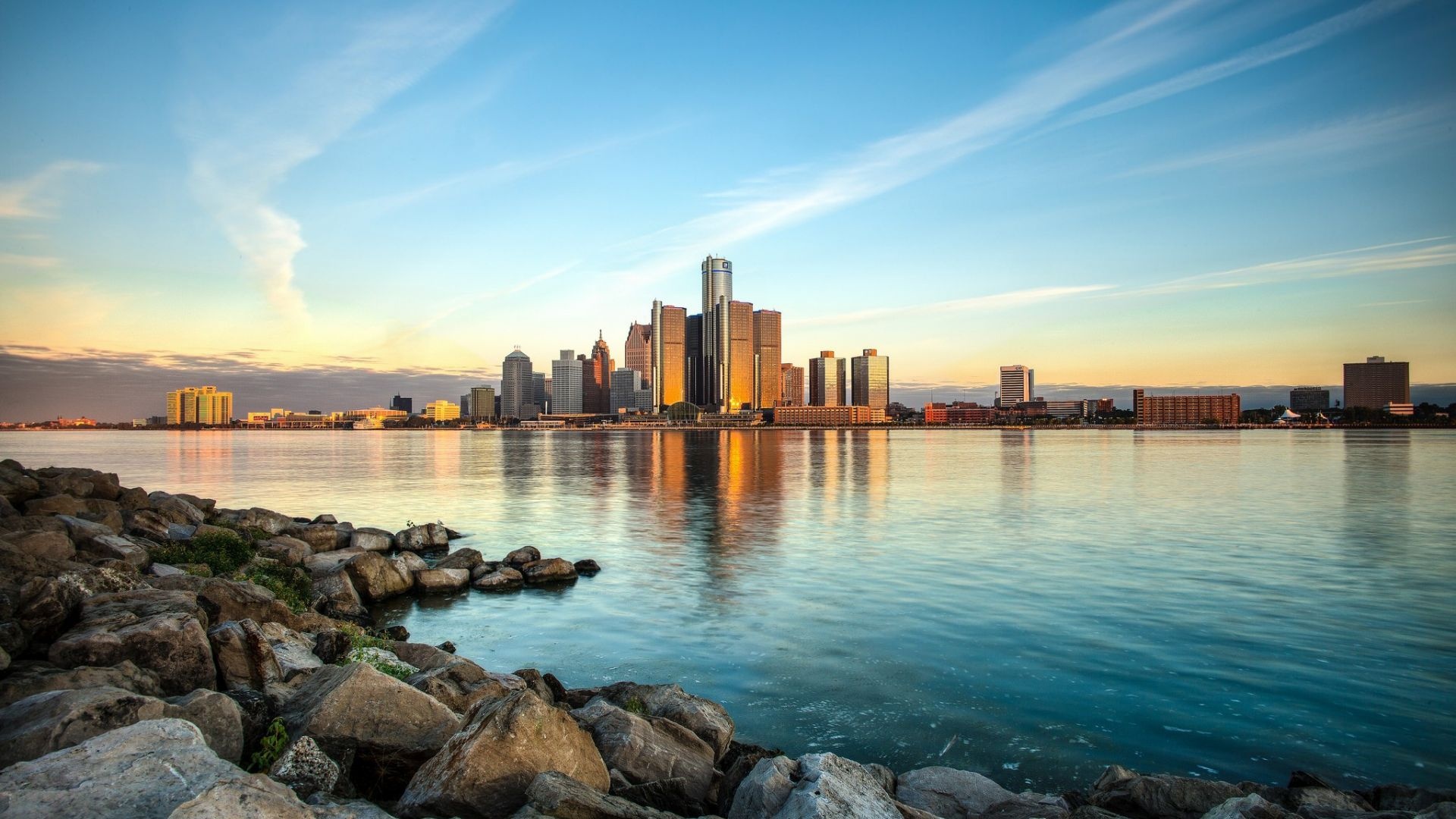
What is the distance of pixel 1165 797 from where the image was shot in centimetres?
1010

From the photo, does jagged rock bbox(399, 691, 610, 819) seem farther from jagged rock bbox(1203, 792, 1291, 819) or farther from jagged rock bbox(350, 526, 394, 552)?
jagged rock bbox(350, 526, 394, 552)

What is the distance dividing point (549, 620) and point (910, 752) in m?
12.2

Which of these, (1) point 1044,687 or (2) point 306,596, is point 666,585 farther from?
(1) point 1044,687

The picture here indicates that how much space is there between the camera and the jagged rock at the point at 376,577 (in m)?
24.4

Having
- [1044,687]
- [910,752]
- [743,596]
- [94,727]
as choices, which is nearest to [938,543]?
[743,596]

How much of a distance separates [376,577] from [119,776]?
755 inches

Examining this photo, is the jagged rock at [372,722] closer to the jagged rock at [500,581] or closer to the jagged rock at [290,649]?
the jagged rock at [290,649]

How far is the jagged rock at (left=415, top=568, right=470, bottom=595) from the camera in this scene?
25688 millimetres

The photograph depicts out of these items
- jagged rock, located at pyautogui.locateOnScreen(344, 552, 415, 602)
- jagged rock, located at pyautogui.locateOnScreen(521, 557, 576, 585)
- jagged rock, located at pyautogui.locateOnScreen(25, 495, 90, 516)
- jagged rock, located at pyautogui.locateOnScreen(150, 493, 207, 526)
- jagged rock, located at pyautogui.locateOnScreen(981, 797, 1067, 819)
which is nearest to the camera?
jagged rock, located at pyautogui.locateOnScreen(981, 797, 1067, 819)

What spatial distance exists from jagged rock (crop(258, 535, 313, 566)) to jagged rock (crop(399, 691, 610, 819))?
1866 centimetres

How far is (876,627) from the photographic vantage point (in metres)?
21.0

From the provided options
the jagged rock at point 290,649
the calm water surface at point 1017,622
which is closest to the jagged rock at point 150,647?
the jagged rock at point 290,649

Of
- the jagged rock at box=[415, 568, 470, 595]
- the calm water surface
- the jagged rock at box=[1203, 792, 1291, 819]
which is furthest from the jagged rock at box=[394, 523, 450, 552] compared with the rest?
the jagged rock at box=[1203, 792, 1291, 819]

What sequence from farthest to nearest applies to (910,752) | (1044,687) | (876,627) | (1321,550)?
(1321,550) → (876,627) → (1044,687) → (910,752)
